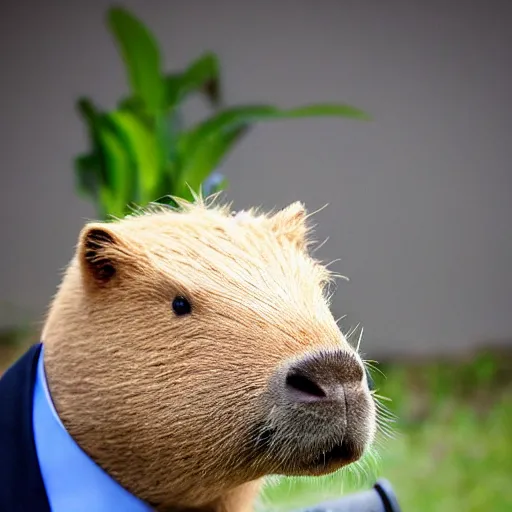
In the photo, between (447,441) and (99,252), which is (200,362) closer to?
(99,252)

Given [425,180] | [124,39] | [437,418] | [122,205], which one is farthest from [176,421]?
[425,180]

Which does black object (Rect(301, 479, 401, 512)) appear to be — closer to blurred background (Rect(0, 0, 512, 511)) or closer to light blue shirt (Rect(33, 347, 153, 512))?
light blue shirt (Rect(33, 347, 153, 512))

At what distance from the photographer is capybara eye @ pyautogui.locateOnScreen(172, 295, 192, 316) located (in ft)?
2.18

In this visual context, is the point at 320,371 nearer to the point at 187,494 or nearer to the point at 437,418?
the point at 187,494

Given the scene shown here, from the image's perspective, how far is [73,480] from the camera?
679 millimetres

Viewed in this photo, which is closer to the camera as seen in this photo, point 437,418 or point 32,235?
point 437,418

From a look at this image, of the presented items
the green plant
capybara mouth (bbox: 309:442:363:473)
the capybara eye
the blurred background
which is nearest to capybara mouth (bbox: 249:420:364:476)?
capybara mouth (bbox: 309:442:363:473)

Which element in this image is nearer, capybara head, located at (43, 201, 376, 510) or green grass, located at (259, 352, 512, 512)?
capybara head, located at (43, 201, 376, 510)

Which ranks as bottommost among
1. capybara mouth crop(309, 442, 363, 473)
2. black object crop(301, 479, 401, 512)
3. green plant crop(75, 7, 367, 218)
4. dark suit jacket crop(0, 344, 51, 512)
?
black object crop(301, 479, 401, 512)

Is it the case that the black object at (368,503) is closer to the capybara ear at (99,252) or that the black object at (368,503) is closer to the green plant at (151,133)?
the capybara ear at (99,252)

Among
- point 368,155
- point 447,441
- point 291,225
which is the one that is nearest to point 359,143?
point 368,155

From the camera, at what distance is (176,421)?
637mm

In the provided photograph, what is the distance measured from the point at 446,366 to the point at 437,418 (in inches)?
12.6

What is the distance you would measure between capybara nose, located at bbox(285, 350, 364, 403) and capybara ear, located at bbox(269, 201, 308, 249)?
0.16 metres
